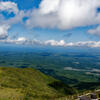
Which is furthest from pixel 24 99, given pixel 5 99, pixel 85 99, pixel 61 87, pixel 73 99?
pixel 61 87

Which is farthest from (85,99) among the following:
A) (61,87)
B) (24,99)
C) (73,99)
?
(61,87)

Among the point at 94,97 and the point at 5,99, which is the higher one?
the point at 94,97

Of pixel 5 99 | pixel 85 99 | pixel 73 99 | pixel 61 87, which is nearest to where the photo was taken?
pixel 85 99

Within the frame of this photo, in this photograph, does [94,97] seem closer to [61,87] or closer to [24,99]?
[24,99]

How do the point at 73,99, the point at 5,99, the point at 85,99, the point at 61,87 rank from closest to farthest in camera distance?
the point at 85,99, the point at 73,99, the point at 5,99, the point at 61,87

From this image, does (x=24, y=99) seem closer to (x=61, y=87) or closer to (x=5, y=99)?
(x=5, y=99)

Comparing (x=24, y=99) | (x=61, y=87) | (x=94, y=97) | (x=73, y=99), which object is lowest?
(x=61, y=87)

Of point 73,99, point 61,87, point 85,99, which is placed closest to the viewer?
point 85,99

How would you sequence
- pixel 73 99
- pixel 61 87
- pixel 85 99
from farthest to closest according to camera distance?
1. pixel 61 87
2. pixel 73 99
3. pixel 85 99

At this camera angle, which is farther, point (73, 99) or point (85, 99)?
point (73, 99)
